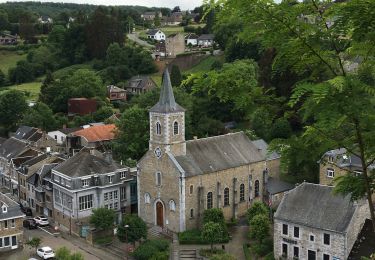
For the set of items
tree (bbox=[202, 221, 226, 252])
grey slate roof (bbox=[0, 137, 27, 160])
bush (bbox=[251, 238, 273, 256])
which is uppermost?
grey slate roof (bbox=[0, 137, 27, 160])

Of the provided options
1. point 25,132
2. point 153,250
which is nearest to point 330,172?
point 153,250

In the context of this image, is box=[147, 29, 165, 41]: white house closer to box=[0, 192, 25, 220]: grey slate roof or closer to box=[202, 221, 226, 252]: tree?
box=[0, 192, 25, 220]: grey slate roof

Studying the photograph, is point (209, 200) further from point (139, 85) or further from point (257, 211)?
point (139, 85)

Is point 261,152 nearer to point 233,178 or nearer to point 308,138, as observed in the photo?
point 233,178

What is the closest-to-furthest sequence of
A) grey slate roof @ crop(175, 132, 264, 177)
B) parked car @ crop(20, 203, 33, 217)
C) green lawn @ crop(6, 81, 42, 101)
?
1. grey slate roof @ crop(175, 132, 264, 177)
2. parked car @ crop(20, 203, 33, 217)
3. green lawn @ crop(6, 81, 42, 101)

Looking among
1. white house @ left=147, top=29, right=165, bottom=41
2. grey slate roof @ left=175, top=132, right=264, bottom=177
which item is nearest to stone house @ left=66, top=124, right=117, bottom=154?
grey slate roof @ left=175, top=132, right=264, bottom=177

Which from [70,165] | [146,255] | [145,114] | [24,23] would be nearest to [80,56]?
[24,23]
